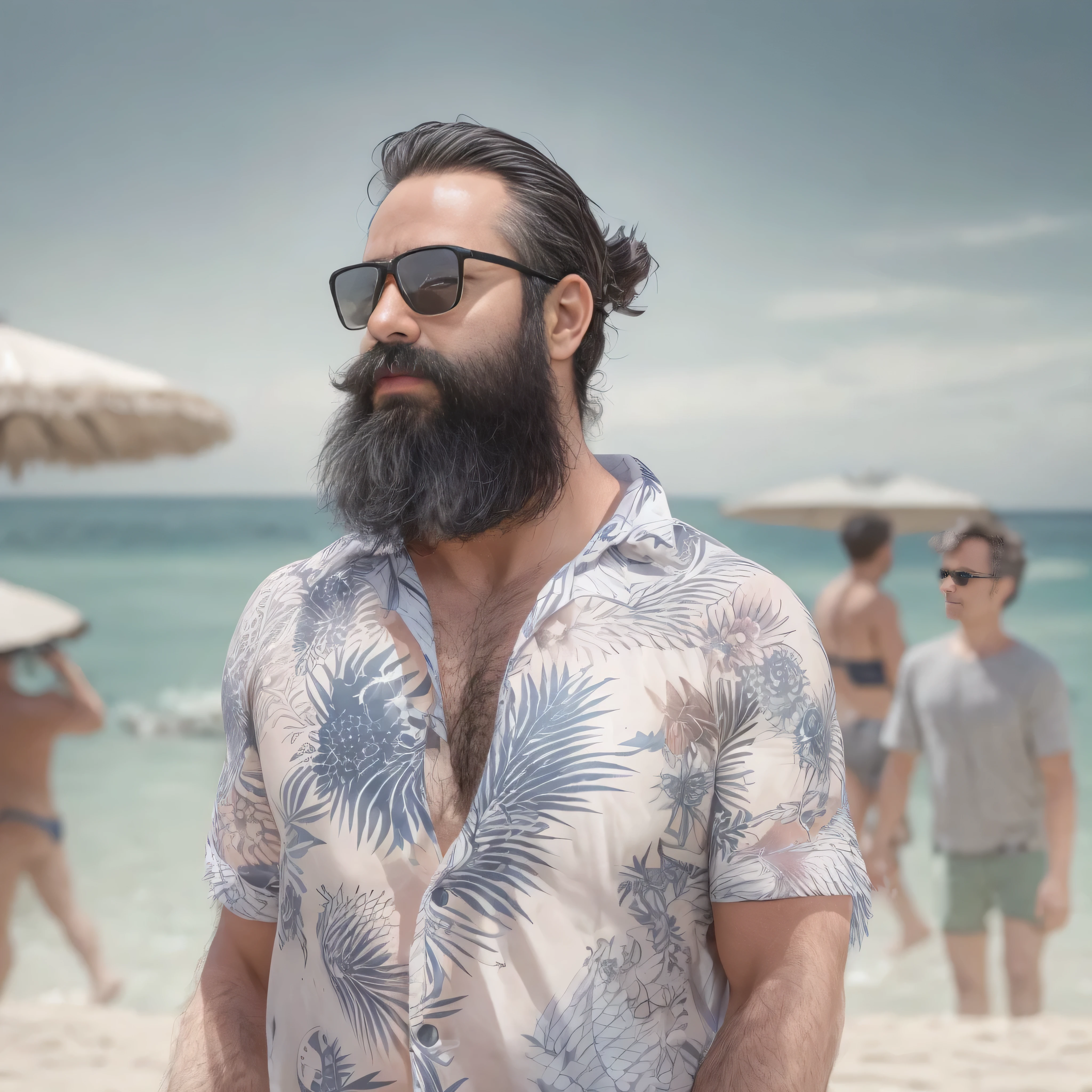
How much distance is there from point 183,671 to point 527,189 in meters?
19.9

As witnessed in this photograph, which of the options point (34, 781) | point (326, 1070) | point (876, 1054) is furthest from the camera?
point (34, 781)

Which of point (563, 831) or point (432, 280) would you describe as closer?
point (563, 831)

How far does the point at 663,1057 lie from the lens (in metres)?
1.09

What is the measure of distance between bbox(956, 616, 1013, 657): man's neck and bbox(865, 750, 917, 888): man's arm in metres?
0.57

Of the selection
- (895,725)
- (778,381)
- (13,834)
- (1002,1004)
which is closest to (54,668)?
(13,834)

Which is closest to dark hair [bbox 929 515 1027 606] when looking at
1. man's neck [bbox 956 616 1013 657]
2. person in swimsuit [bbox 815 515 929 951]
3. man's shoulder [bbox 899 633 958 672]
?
man's neck [bbox 956 616 1013 657]

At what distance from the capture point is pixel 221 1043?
124 centimetres

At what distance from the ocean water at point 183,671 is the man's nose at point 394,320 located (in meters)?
1.96

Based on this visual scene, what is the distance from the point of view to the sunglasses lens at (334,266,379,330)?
1.31m

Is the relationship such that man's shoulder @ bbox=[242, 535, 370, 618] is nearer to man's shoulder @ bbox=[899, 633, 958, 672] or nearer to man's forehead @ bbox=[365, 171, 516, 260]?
man's forehead @ bbox=[365, 171, 516, 260]

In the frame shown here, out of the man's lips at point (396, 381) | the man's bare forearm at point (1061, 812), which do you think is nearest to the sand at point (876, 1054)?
the man's bare forearm at point (1061, 812)

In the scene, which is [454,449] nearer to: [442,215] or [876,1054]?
[442,215]

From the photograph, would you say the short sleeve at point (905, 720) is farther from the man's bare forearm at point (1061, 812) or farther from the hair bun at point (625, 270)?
the hair bun at point (625, 270)

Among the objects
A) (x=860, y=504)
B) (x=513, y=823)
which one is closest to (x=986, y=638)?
(x=513, y=823)
